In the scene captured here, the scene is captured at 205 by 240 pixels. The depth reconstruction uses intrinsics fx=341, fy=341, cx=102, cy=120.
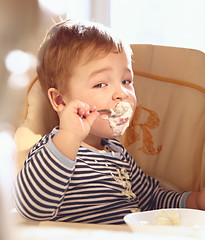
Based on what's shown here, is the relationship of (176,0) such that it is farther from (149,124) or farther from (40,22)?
(40,22)

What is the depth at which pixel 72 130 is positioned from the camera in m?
0.62

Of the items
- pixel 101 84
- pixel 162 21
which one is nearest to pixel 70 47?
pixel 101 84

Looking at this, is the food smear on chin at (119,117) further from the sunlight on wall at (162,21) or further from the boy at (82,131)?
the sunlight on wall at (162,21)

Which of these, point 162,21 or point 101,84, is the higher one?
point 162,21

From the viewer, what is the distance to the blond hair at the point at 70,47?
2.36 feet

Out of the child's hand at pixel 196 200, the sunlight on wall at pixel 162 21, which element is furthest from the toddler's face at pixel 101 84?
Result: the sunlight on wall at pixel 162 21

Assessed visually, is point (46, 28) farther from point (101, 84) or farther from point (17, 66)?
point (101, 84)

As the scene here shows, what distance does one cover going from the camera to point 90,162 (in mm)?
744

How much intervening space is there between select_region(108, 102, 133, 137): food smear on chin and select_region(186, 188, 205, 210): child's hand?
9.7 inches

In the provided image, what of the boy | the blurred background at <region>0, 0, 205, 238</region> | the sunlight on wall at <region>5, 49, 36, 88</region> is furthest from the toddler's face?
the sunlight on wall at <region>5, 49, 36, 88</region>

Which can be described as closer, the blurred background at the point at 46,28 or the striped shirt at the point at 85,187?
the blurred background at the point at 46,28

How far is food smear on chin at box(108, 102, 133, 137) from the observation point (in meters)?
0.72

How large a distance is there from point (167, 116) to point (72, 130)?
0.38 m

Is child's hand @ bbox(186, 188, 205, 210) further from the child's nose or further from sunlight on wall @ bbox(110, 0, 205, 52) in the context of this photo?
sunlight on wall @ bbox(110, 0, 205, 52)
